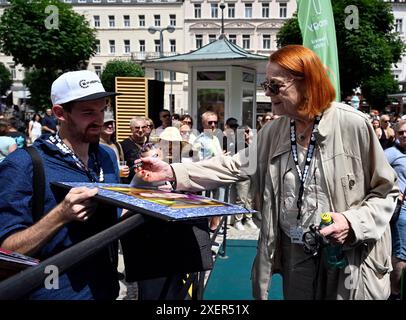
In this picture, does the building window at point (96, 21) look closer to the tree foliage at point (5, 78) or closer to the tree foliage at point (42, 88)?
the tree foliage at point (5, 78)

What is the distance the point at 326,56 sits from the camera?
4707 mm

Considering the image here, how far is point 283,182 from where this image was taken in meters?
2.05

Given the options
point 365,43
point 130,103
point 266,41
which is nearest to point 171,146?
point 130,103

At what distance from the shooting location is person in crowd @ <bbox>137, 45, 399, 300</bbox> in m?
1.90

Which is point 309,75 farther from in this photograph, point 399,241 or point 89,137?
point 399,241

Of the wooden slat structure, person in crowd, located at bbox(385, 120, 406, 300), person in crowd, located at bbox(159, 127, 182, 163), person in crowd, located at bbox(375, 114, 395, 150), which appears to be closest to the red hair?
person in crowd, located at bbox(385, 120, 406, 300)

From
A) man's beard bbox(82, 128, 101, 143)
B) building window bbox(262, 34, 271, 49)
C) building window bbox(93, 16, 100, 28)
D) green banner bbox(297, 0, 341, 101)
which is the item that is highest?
building window bbox(93, 16, 100, 28)

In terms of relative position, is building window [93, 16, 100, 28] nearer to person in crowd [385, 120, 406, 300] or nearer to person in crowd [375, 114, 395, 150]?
person in crowd [375, 114, 395, 150]

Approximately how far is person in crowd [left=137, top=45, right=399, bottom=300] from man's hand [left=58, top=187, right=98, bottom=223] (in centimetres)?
45

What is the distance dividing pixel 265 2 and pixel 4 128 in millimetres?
61712

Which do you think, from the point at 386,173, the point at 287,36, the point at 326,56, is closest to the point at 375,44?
the point at 287,36

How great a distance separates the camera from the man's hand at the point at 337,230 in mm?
1801

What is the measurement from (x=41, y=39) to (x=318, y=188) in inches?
1539

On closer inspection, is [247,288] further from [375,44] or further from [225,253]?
[375,44]
